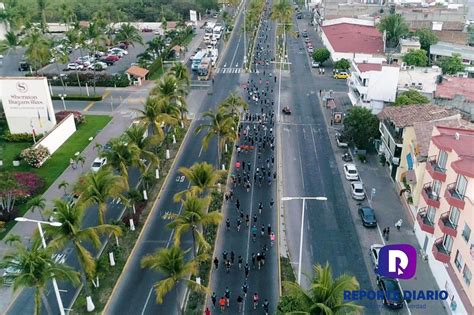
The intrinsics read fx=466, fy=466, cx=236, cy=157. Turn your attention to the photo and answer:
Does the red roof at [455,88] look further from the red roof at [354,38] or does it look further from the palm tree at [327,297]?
the palm tree at [327,297]

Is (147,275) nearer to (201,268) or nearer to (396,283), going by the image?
(201,268)

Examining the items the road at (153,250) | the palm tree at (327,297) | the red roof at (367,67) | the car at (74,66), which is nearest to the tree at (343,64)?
the red roof at (367,67)

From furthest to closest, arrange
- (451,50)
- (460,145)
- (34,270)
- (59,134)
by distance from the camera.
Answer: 1. (451,50)
2. (59,134)
3. (460,145)
4. (34,270)

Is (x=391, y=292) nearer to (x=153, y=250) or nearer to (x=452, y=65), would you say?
(x=153, y=250)

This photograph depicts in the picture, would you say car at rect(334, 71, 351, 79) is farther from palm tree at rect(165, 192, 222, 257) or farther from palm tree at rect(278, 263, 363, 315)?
palm tree at rect(278, 263, 363, 315)

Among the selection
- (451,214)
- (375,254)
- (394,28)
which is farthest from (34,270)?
(394,28)
